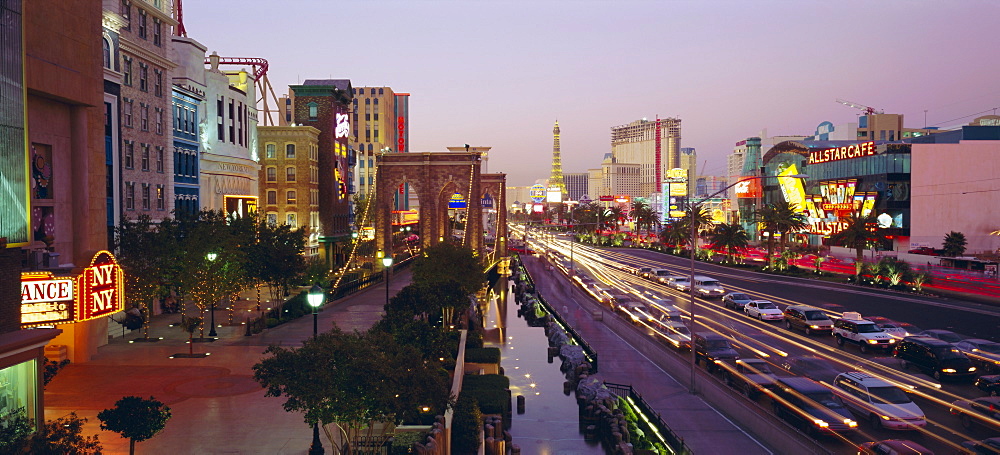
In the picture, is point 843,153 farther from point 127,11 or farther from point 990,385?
point 127,11

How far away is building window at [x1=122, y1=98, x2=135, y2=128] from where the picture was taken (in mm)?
41094

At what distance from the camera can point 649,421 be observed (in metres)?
27.2

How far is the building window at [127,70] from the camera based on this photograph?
40812mm

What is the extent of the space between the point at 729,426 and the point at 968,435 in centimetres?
786

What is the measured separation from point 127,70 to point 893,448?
43.0m

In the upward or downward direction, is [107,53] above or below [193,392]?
above

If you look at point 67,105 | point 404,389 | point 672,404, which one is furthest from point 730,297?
point 67,105

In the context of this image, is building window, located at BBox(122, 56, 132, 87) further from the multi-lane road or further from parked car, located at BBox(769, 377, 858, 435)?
parked car, located at BBox(769, 377, 858, 435)

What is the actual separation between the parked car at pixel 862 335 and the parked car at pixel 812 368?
4.37 m

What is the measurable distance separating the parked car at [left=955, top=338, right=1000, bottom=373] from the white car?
1342 centimetres

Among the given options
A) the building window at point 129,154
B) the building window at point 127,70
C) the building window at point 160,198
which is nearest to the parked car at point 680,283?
the building window at point 160,198

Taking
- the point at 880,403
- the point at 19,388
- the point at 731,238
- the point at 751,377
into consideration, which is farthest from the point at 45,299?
the point at 731,238

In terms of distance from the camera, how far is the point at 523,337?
5212 centimetres

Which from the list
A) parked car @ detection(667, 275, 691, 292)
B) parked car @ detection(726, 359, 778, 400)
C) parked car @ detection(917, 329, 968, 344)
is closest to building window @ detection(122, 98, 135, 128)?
parked car @ detection(726, 359, 778, 400)
